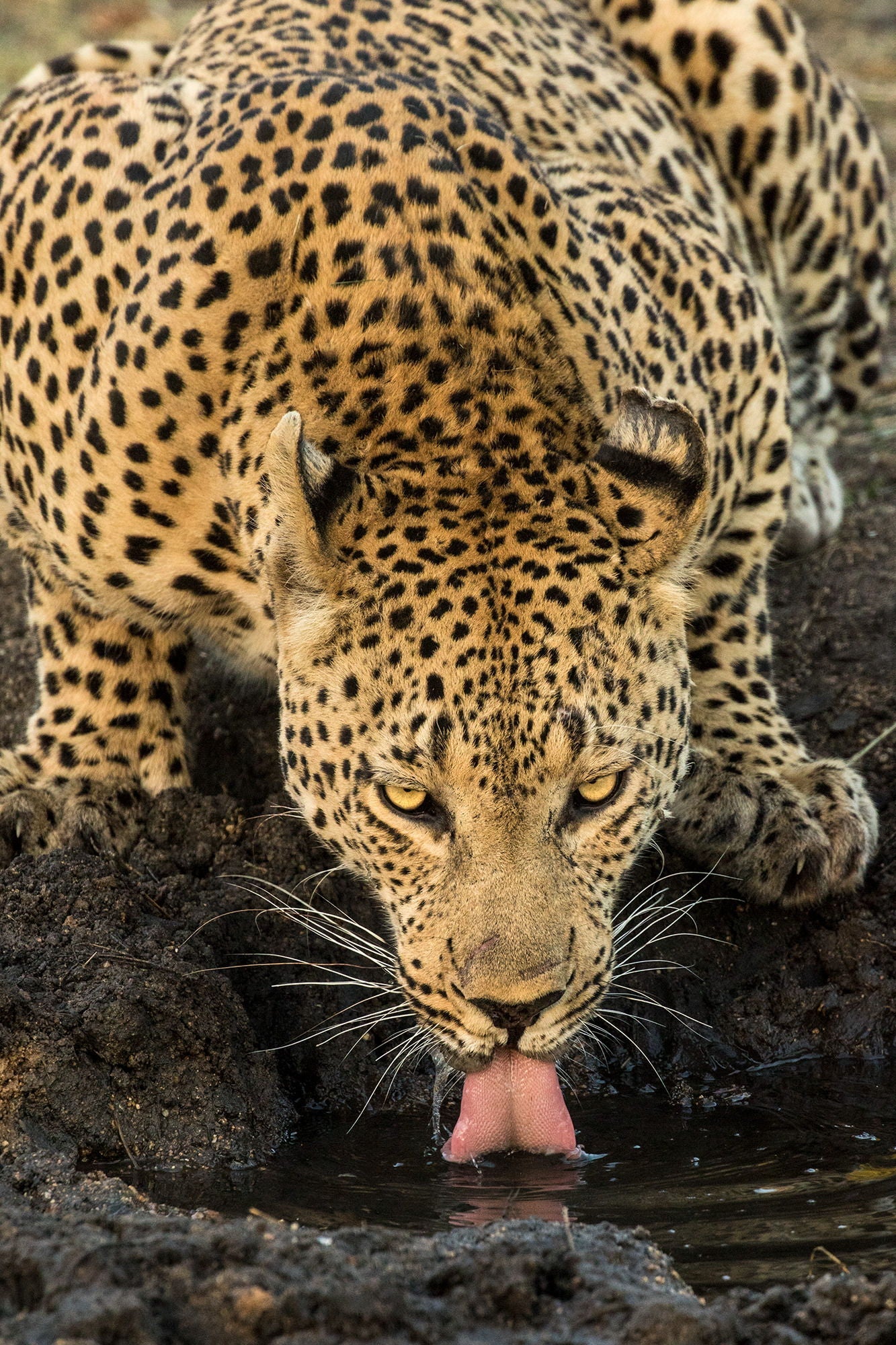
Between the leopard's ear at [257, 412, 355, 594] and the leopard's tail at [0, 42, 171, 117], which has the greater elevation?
the leopard's tail at [0, 42, 171, 117]

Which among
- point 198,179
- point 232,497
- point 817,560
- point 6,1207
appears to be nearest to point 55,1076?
point 6,1207

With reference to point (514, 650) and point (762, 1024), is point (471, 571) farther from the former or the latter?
point (762, 1024)

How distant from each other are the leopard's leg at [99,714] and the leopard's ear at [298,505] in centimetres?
161

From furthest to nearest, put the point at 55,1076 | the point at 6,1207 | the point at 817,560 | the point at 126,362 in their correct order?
the point at 817,560 → the point at 126,362 → the point at 55,1076 → the point at 6,1207

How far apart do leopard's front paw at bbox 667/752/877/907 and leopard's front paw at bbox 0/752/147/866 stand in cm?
195

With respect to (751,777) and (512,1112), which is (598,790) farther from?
(751,777)

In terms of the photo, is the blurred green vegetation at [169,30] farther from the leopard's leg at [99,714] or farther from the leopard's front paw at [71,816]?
the leopard's front paw at [71,816]

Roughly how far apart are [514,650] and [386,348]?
109 cm

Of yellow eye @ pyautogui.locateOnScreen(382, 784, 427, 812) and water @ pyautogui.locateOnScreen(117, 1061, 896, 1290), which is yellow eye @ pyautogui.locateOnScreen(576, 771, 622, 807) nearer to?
yellow eye @ pyautogui.locateOnScreen(382, 784, 427, 812)

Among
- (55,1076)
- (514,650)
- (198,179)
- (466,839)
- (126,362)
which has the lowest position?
(55,1076)

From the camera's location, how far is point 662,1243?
450 centimetres

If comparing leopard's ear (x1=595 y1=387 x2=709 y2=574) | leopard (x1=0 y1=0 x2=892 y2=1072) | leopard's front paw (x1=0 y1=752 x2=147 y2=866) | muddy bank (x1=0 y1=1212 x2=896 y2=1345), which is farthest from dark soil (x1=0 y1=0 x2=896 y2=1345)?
leopard's ear (x1=595 y1=387 x2=709 y2=574)

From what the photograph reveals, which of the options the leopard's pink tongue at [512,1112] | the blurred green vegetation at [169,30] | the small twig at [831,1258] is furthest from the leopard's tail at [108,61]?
the blurred green vegetation at [169,30]

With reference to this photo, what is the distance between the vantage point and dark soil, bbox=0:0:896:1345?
3.66 meters
